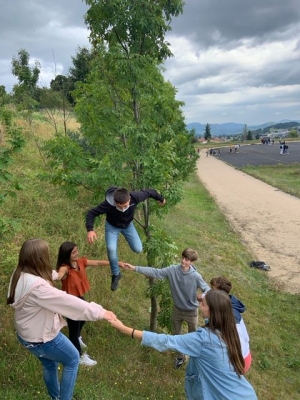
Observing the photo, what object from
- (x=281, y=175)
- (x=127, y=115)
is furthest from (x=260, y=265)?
(x=281, y=175)

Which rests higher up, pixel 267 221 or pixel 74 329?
pixel 74 329

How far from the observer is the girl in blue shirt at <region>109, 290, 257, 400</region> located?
109 inches

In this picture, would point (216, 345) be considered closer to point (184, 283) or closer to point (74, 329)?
point (184, 283)

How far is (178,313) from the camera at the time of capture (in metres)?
5.17

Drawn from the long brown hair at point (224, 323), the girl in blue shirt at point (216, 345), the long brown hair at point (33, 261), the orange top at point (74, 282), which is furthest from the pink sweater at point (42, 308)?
the orange top at point (74, 282)

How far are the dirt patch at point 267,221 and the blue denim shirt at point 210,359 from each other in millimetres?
7829

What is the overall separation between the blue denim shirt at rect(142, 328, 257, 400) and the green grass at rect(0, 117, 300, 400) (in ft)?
5.37

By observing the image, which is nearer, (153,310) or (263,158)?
(153,310)

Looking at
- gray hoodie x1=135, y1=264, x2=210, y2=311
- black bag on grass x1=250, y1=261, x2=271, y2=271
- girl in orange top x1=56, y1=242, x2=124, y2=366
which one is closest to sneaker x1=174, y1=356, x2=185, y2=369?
gray hoodie x1=135, y1=264, x2=210, y2=311

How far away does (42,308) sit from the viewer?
115 inches

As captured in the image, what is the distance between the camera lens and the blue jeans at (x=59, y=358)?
9.83 feet

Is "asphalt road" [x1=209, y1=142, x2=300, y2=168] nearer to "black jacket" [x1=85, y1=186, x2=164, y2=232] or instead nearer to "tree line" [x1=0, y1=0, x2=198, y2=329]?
"tree line" [x1=0, y1=0, x2=198, y2=329]

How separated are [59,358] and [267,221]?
51.9 ft

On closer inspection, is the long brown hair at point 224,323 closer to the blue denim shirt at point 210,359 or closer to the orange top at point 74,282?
the blue denim shirt at point 210,359
